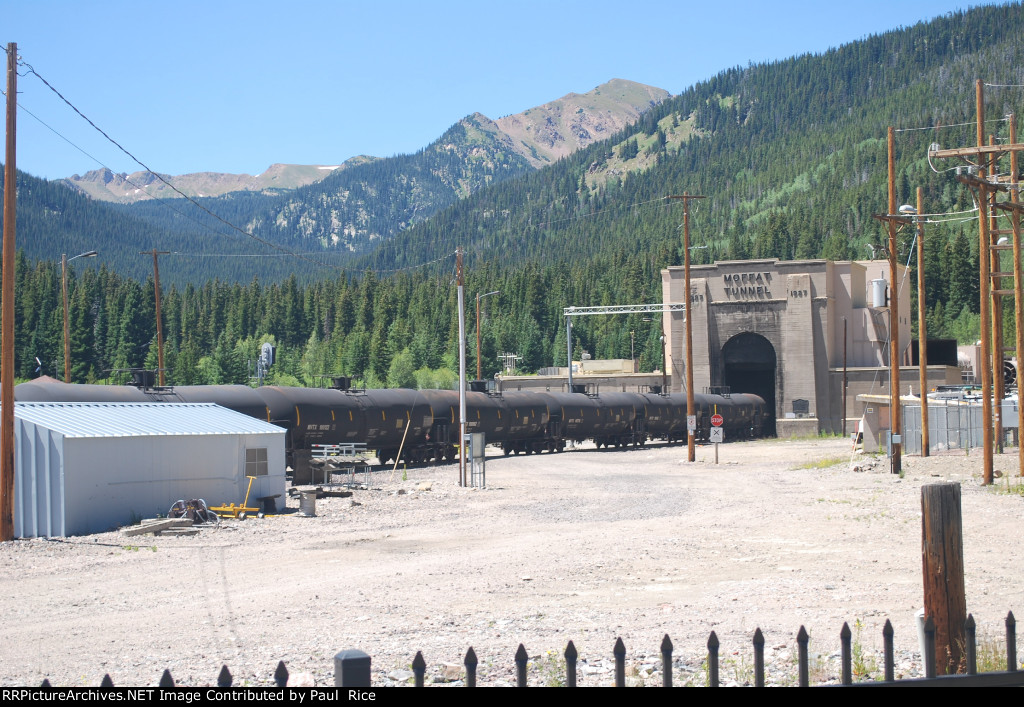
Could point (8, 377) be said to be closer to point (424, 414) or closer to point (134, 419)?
point (134, 419)

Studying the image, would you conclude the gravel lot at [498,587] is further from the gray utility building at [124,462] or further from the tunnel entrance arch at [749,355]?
the tunnel entrance arch at [749,355]

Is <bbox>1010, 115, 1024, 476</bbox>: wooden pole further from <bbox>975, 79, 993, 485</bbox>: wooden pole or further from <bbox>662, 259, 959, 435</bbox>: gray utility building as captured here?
<bbox>662, 259, 959, 435</bbox>: gray utility building

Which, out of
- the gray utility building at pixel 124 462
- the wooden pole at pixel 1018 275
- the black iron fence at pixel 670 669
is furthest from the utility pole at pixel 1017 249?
the black iron fence at pixel 670 669

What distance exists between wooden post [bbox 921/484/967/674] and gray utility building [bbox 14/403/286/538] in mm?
18825

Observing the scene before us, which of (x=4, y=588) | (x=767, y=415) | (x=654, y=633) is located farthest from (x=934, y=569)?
(x=767, y=415)

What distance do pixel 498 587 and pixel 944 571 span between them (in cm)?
742

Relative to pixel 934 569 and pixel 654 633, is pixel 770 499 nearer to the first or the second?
pixel 654 633

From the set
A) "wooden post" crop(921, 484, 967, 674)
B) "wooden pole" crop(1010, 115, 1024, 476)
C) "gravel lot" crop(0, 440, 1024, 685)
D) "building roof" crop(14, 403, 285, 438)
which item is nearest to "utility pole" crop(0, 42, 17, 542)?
"gravel lot" crop(0, 440, 1024, 685)

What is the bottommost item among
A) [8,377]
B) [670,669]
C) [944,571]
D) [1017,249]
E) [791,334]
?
[670,669]

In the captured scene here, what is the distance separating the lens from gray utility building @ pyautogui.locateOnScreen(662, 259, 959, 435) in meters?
79.9

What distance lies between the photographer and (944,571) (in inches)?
315

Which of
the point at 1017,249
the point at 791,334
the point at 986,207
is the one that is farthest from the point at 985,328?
the point at 791,334

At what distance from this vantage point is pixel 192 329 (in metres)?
176

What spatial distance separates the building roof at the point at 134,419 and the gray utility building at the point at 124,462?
0.03 m
